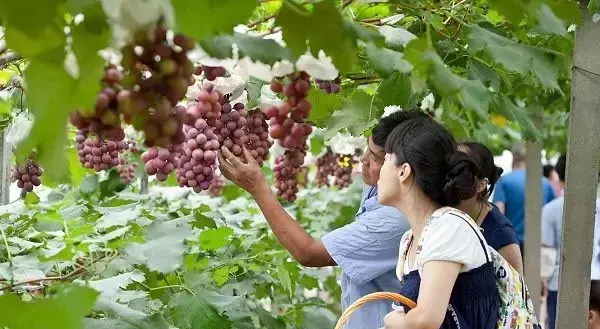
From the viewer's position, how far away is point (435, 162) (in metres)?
2.79

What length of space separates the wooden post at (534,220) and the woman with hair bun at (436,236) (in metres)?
3.74

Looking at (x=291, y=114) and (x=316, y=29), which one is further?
(x=291, y=114)

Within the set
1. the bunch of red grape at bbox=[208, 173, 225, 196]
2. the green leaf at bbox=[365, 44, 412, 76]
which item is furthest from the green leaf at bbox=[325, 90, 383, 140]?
the bunch of red grape at bbox=[208, 173, 225, 196]

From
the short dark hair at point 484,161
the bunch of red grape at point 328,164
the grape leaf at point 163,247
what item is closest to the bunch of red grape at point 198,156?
the grape leaf at point 163,247

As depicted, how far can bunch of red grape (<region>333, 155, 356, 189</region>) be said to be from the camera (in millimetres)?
4918

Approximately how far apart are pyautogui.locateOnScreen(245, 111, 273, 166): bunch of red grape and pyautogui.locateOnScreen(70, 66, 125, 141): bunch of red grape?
1177 mm

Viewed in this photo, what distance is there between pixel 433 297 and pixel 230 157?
62cm

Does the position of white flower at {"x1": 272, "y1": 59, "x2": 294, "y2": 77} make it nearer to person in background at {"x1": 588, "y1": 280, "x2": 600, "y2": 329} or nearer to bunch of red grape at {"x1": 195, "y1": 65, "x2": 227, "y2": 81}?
bunch of red grape at {"x1": 195, "y1": 65, "x2": 227, "y2": 81}

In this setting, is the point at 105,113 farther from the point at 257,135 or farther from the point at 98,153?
the point at 98,153

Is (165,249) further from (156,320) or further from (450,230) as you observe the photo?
(450,230)

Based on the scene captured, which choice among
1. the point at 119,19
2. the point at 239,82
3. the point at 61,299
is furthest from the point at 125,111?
the point at 239,82

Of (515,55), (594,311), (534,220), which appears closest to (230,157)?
(515,55)

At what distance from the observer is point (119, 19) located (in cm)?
123

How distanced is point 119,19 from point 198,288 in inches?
78.1
